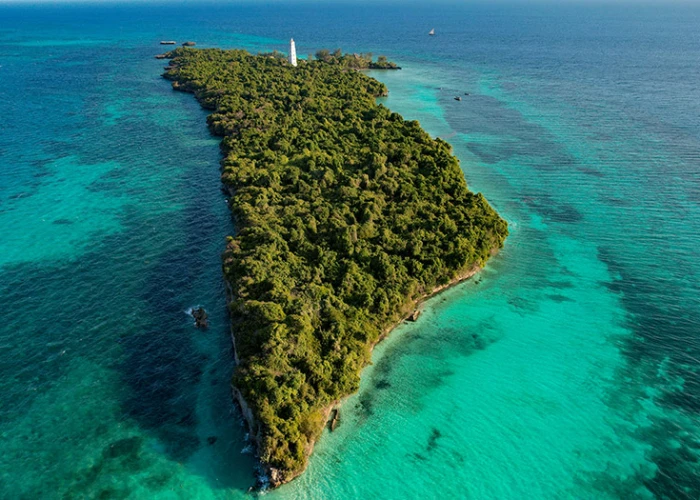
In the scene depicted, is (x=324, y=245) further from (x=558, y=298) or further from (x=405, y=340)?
(x=558, y=298)

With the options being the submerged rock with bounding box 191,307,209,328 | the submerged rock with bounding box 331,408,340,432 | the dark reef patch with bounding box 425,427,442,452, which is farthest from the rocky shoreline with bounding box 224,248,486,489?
the dark reef patch with bounding box 425,427,442,452

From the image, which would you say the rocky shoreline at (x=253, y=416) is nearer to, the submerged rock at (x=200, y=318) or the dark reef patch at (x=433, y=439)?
the submerged rock at (x=200, y=318)

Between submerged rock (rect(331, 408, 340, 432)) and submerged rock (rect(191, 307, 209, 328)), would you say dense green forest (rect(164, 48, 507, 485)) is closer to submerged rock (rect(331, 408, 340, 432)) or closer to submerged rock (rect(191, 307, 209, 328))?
submerged rock (rect(331, 408, 340, 432))

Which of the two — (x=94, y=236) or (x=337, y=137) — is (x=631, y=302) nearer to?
(x=337, y=137)

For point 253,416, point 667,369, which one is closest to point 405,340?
point 253,416

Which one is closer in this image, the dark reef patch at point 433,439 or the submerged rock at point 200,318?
the dark reef patch at point 433,439

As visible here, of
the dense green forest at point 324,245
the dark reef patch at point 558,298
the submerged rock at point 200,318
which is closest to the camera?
the dense green forest at point 324,245

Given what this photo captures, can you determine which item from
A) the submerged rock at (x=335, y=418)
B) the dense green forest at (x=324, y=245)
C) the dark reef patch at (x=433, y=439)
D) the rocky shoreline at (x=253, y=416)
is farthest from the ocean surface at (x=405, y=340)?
the dense green forest at (x=324, y=245)

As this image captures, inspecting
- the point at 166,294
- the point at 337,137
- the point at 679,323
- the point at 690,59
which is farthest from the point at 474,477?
the point at 690,59

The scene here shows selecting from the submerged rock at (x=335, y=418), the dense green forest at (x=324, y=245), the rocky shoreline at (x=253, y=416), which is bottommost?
the submerged rock at (x=335, y=418)
